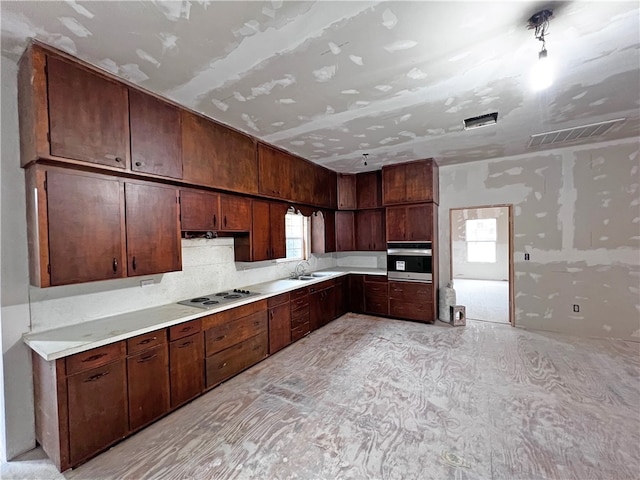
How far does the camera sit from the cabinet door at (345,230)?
5754 millimetres

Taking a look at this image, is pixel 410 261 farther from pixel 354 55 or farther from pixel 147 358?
pixel 147 358

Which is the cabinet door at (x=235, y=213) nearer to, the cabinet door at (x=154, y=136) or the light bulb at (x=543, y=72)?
the cabinet door at (x=154, y=136)

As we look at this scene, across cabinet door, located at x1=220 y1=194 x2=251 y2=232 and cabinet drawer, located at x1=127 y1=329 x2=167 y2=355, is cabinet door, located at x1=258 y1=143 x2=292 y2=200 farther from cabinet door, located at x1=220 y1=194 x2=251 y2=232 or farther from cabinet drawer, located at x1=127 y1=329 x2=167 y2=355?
cabinet drawer, located at x1=127 y1=329 x2=167 y2=355

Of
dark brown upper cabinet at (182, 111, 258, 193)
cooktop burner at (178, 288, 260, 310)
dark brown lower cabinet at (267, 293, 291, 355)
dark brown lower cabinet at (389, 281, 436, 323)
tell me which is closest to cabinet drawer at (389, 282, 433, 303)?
dark brown lower cabinet at (389, 281, 436, 323)

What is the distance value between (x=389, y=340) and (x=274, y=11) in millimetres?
3936

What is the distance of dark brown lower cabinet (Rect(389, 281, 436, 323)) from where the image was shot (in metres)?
4.68

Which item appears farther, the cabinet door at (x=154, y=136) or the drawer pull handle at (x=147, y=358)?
the cabinet door at (x=154, y=136)

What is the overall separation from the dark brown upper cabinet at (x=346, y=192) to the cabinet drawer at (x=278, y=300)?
2.44 meters

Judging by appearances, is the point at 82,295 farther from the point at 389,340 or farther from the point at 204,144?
the point at 389,340

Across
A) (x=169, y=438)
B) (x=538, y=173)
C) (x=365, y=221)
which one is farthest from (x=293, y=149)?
(x=538, y=173)

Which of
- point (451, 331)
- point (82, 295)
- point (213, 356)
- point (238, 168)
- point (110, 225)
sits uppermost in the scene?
point (238, 168)

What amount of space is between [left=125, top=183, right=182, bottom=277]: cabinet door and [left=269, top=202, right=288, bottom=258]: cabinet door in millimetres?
1448

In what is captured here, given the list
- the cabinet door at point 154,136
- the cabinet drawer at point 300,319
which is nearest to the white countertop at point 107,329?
the cabinet drawer at point 300,319

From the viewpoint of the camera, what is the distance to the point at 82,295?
91.0 inches
